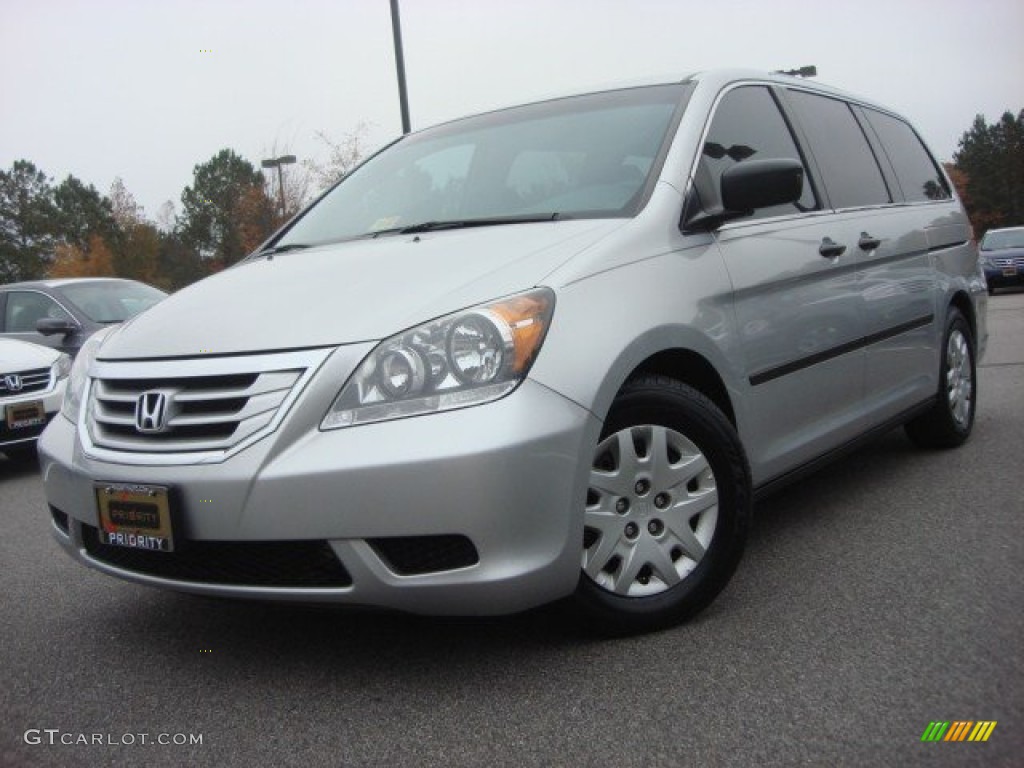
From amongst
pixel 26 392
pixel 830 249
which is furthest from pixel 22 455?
pixel 830 249

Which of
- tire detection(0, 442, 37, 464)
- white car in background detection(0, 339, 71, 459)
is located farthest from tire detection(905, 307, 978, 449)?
tire detection(0, 442, 37, 464)

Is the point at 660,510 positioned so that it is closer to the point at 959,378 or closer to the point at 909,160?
the point at 959,378

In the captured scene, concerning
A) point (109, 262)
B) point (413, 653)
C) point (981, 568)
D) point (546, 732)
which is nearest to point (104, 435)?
point (413, 653)

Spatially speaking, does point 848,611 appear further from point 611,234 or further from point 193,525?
point 193,525

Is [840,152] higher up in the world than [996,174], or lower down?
higher up

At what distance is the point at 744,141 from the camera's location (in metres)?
3.52

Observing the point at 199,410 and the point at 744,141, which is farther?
the point at 744,141

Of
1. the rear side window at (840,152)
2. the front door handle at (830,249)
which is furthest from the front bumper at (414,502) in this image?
the rear side window at (840,152)

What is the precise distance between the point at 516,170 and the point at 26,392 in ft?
15.9

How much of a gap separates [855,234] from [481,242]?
1734 millimetres

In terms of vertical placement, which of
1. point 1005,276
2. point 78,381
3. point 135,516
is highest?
point 78,381

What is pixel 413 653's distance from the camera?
2727mm

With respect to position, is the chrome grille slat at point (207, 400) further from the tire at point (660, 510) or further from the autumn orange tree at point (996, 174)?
the autumn orange tree at point (996, 174)

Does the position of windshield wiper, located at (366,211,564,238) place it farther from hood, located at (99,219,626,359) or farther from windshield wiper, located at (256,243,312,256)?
windshield wiper, located at (256,243,312,256)
